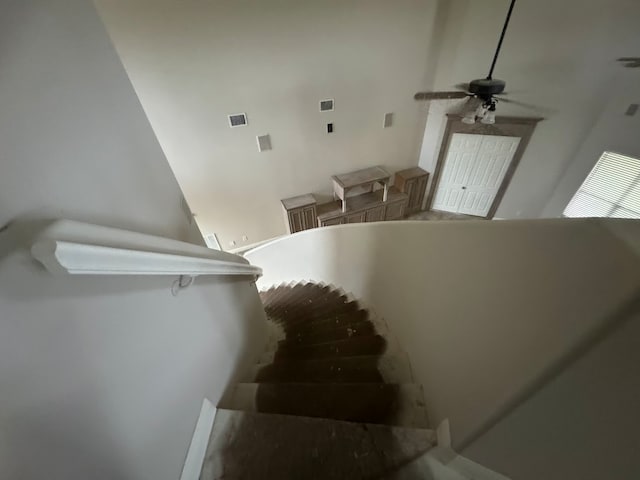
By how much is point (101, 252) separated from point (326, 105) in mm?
4073

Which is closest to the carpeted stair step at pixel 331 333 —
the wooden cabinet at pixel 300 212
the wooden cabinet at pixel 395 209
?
the wooden cabinet at pixel 300 212

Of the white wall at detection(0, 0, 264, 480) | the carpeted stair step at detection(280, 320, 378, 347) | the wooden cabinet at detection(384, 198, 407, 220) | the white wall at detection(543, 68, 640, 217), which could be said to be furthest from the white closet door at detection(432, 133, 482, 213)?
the white wall at detection(0, 0, 264, 480)

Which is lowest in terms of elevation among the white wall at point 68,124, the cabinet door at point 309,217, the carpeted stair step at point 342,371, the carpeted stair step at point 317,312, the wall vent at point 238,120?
the cabinet door at point 309,217

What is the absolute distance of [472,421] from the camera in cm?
77

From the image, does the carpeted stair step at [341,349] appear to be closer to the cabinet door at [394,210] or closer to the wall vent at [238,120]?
the wall vent at [238,120]

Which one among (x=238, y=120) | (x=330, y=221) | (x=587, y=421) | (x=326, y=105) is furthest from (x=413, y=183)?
(x=587, y=421)

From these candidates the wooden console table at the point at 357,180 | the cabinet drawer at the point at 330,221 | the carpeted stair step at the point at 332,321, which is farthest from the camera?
the cabinet drawer at the point at 330,221

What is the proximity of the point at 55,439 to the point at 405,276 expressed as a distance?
1528mm

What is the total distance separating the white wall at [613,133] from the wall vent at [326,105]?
369 cm

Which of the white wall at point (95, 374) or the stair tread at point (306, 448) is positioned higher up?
the white wall at point (95, 374)

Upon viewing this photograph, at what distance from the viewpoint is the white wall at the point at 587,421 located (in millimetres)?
431

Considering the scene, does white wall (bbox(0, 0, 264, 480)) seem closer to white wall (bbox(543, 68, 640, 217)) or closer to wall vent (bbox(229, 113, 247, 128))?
wall vent (bbox(229, 113, 247, 128))

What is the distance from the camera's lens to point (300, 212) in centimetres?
458

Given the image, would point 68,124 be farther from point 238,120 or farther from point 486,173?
point 486,173
